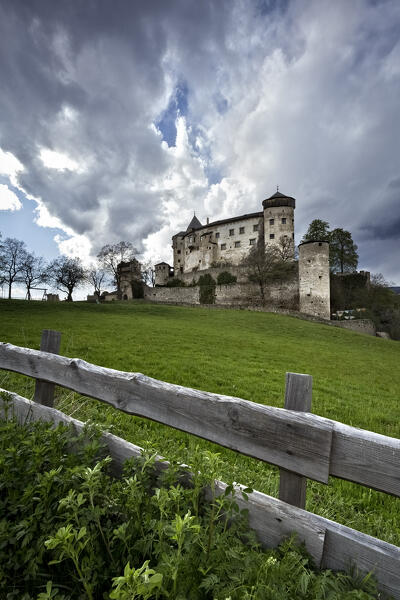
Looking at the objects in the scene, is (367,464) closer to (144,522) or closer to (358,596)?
(358,596)

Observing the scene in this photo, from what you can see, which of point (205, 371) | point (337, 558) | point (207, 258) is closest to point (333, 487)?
point (337, 558)

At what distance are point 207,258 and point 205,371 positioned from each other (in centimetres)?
5414

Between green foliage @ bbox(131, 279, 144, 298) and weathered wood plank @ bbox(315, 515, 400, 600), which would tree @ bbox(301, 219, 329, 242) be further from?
weathered wood plank @ bbox(315, 515, 400, 600)

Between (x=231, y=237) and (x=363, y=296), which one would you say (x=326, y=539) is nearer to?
(x=363, y=296)

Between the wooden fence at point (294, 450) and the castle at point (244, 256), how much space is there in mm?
40685

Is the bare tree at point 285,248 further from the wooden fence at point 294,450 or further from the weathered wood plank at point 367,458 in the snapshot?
the weathered wood plank at point 367,458

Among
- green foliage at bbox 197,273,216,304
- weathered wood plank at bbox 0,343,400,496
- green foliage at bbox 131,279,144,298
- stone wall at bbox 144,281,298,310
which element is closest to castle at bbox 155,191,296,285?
green foliage at bbox 131,279,144,298

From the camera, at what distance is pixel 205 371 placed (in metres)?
8.52

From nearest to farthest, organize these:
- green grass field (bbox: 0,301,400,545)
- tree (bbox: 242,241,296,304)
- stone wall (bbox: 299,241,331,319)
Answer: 1. green grass field (bbox: 0,301,400,545)
2. stone wall (bbox: 299,241,331,319)
3. tree (bbox: 242,241,296,304)

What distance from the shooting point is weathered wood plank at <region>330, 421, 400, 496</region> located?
145 cm

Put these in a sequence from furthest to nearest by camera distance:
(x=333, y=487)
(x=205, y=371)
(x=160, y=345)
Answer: (x=160, y=345), (x=205, y=371), (x=333, y=487)

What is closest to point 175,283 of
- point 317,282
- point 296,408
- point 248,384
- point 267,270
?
point 267,270

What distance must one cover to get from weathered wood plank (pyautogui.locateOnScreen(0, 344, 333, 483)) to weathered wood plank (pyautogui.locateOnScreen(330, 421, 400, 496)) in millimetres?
61

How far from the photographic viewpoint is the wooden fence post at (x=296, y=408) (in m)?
1.78
